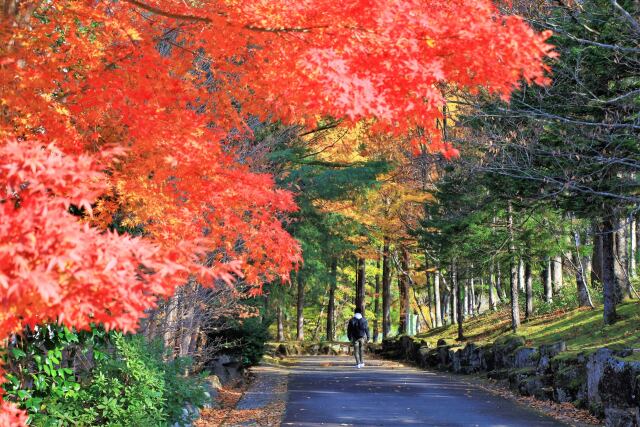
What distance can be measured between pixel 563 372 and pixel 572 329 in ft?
25.7

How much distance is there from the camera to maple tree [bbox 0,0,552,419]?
4148 millimetres

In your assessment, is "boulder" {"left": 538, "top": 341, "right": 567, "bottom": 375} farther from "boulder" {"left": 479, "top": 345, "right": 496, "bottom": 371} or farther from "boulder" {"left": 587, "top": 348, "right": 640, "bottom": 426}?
"boulder" {"left": 479, "top": 345, "right": 496, "bottom": 371}

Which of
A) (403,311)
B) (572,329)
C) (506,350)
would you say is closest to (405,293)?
(403,311)

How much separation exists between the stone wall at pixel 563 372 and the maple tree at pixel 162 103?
6.27 m

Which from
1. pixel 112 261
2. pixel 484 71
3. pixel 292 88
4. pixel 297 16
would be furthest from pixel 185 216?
pixel 112 261

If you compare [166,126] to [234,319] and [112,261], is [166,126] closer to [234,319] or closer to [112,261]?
[112,261]

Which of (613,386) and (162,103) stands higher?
(162,103)

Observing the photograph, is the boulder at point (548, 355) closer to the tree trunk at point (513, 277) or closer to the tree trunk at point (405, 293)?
the tree trunk at point (513, 277)

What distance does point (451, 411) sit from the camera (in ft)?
46.1

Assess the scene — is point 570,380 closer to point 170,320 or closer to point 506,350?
point 506,350

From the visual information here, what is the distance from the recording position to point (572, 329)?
22422 millimetres

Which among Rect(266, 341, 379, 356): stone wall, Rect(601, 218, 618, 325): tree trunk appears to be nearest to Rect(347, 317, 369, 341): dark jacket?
Rect(601, 218, 618, 325): tree trunk

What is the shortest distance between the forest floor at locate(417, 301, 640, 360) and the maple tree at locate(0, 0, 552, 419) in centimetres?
748

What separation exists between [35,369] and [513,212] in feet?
64.1
